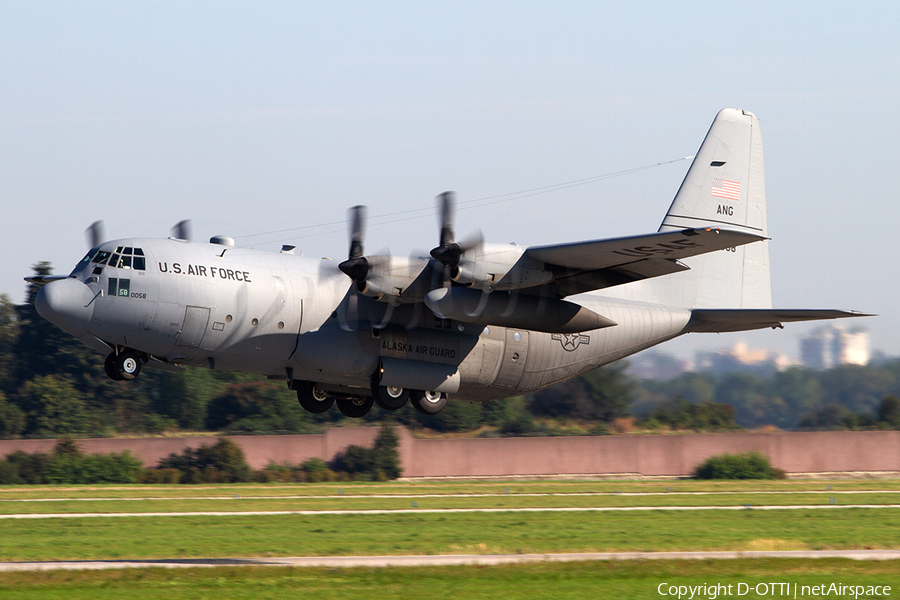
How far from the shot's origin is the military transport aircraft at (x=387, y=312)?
20.2 metres

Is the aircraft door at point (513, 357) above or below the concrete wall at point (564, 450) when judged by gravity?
above

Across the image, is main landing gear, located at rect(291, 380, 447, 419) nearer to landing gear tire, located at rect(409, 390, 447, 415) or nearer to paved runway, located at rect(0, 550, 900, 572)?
landing gear tire, located at rect(409, 390, 447, 415)

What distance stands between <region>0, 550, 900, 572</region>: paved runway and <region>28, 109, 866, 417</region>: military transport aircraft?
3775 mm

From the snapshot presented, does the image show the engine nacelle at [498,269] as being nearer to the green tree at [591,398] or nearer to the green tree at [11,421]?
the green tree at [591,398]

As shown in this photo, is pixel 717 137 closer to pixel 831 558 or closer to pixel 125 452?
pixel 831 558

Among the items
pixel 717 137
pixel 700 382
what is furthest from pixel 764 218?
pixel 700 382

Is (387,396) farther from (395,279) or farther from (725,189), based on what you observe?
(725,189)

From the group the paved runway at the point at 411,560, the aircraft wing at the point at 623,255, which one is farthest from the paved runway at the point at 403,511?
the aircraft wing at the point at 623,255

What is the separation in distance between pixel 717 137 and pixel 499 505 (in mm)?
13433

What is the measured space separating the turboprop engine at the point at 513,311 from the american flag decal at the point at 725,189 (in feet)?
21.5

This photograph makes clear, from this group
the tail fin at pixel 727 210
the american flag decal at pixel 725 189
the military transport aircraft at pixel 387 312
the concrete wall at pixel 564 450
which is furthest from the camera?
the concrete wall at pixel 564 450

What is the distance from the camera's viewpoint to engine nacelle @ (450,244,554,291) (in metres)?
21.0

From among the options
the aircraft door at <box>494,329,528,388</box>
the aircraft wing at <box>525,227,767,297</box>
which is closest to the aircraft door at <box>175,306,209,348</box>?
the aircraft wing at <box>525,227,767,297</box>

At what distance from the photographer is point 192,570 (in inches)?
750
